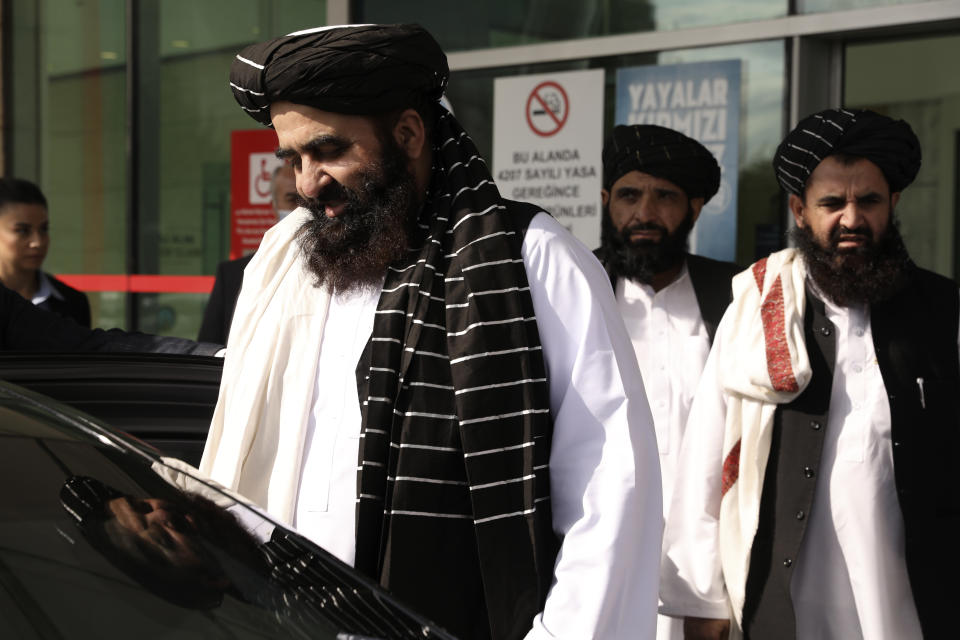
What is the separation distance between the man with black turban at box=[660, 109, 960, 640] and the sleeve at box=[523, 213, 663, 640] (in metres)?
1.25

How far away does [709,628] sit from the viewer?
334 centimetres

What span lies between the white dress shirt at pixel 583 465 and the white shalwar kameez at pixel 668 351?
1.79 m

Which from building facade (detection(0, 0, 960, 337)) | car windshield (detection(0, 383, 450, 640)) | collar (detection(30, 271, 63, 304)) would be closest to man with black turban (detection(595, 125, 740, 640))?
building facade (detection(0, 0, 960, 337))

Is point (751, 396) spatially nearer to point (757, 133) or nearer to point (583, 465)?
point (583, 465)

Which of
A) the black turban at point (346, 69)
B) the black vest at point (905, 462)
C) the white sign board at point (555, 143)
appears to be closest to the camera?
the black turban at point (346, 69)

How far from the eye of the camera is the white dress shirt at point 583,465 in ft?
6.53

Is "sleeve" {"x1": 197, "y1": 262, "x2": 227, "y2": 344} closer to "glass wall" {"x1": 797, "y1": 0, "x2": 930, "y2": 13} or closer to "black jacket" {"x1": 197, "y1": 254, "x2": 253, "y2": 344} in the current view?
"black jacket" {"x1": 197, "y1": 254, "x2": 253, "y2": 344}

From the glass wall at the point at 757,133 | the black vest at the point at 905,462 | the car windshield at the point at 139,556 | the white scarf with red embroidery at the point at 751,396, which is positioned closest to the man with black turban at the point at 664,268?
the white scarf with red embroidery at the point at 751,396

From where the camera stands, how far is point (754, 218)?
5.84 meters

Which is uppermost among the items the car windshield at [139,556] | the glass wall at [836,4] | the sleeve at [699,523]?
the glass wall at [836,4]

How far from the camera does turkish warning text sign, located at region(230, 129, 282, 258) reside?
7594 mm

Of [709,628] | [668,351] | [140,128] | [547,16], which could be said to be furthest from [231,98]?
A: [709,628]

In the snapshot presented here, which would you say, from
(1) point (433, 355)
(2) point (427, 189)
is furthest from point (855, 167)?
(1) point (433, 355)

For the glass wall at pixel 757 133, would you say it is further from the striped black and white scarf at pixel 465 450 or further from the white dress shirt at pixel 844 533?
the striped black and white scarf at pixel 465 450
